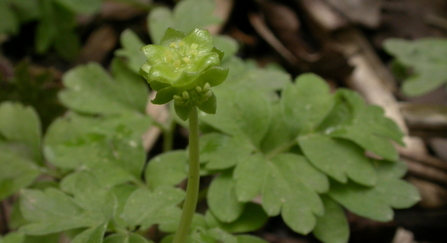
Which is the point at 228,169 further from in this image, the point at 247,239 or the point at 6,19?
the point at 6,19

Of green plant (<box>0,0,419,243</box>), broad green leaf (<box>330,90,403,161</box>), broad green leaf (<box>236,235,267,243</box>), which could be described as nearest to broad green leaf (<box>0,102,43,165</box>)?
green plant (<box>0,0,419,243</box>)

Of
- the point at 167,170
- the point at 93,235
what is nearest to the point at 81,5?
the point at 167,170

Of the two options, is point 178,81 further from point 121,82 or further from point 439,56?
point 439,56

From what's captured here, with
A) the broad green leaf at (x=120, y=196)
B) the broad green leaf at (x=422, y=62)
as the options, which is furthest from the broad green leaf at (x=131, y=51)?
the broad green leaf at (x=422, y=62)

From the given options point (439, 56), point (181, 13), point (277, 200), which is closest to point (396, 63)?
point (439, 56)

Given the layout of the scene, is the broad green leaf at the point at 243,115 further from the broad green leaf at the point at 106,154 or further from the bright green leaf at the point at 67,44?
the bright green leaf at the point at 67,44

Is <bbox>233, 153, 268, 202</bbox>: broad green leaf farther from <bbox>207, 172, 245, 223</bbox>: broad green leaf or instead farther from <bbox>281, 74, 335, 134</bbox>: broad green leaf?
<bbox>281, 74, 335, 134</bbox>: broad green leaf
